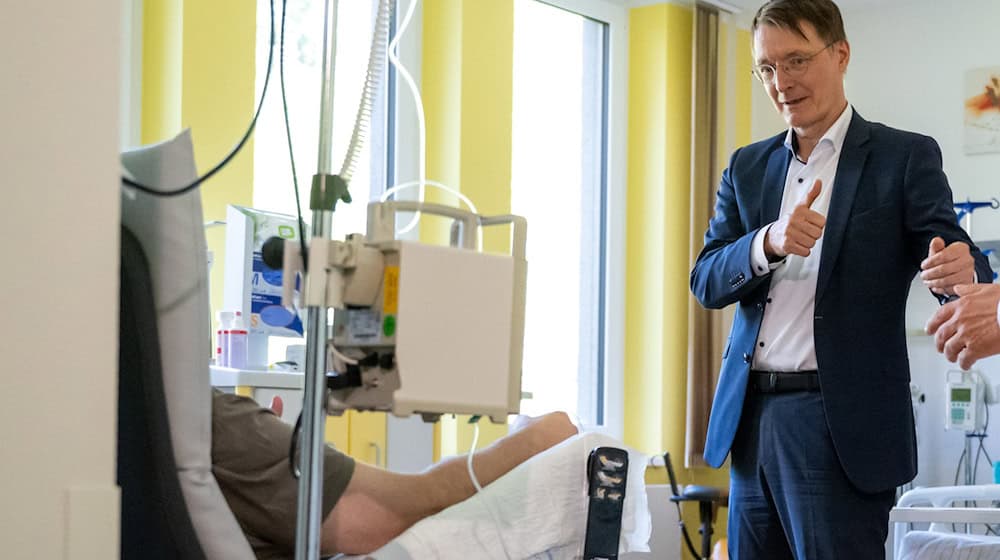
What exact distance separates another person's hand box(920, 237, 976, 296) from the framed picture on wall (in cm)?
346

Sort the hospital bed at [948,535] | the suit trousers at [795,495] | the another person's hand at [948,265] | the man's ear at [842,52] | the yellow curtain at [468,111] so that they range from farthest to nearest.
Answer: the yellow curtain at [468,111], the hospital bed at [948,535], the man's ear at [842,52], the suit trousers at [795,495], the another person's hand at [948,265]

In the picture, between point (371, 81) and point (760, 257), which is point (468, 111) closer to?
point (760, 257)

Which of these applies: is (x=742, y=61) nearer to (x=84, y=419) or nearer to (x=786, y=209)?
(x=786, y=209)

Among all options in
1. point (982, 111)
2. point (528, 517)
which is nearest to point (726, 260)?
point (528, 517)

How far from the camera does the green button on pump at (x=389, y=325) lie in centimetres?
126

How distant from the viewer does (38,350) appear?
1095 millimetres

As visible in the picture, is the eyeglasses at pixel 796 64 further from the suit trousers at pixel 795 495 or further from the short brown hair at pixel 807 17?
the suit trousers at pixel 795 495

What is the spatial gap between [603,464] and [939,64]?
414 centimetres

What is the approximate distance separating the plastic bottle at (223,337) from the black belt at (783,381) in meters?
1.41

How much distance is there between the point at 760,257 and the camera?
6.88 feet

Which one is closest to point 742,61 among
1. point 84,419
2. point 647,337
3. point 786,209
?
point 647,337

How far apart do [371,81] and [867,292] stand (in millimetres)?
1105

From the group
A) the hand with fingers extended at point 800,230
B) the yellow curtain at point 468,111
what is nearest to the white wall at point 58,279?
the hand with fingers extended at point 800,230

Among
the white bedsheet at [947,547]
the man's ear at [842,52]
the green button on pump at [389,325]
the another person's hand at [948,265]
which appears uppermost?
the man's ear at [842,52]
